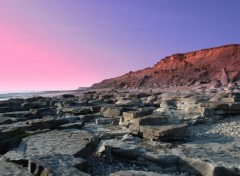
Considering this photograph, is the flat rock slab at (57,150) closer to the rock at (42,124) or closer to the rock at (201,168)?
the rock at (42,124)

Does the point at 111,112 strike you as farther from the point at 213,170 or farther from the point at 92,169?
the point at 213,170

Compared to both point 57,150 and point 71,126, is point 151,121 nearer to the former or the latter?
point 71,126

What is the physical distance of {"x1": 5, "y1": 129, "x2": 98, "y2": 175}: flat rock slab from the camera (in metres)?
5.31

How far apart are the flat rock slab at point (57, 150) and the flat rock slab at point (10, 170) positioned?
231mm

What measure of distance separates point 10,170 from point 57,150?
1551mm

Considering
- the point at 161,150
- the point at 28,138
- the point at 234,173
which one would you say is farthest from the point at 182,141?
the point at 28,138

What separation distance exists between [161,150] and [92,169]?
164 centimetres

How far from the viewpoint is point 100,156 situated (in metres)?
7.20

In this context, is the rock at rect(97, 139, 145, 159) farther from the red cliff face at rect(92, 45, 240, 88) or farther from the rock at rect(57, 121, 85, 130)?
the red cliff face at rect(92, 45, 240, 88)

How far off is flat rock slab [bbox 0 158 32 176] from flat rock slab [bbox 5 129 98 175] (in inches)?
9.1

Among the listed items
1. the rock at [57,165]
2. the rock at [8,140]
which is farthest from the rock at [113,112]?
the rock at [57,165]

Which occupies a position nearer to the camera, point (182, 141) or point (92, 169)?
point (92, 169)

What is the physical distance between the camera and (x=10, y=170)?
5.30 metres

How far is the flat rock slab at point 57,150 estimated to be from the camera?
17.4 ft
